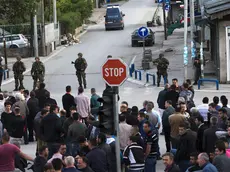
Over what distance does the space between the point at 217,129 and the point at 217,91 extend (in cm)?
1547

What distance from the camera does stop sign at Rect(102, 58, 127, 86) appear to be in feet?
47.9

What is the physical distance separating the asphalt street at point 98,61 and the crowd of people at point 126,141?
4.40 feet

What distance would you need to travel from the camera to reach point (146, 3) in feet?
295

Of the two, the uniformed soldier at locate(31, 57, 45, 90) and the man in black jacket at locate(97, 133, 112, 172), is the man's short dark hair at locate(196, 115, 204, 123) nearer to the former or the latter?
the man in black jacket at locate(97, 133, 112, 172)

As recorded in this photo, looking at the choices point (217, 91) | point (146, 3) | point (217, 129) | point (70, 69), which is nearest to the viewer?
point (217, 129)

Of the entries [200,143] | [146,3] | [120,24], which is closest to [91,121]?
[200,143]

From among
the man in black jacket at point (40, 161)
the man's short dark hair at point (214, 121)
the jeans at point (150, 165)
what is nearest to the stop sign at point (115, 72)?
the man in black jacket at point (40, 161)

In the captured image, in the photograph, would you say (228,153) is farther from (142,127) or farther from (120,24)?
(120,24)

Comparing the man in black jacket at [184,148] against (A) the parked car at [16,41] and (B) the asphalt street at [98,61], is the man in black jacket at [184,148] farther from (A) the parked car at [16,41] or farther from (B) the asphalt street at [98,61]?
(A) the parked car at [16,41]

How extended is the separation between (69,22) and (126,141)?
40962 mm

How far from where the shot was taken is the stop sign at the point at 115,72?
1461 centimetres

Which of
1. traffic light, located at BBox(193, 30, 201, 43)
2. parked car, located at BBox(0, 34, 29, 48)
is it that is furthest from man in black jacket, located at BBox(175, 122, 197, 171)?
parked car, located at BBox(0, 34, 29, 48)

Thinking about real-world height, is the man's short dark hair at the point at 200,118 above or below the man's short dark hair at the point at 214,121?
below

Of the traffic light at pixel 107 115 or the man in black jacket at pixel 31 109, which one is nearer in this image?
the traffic light at pixel 107 115
